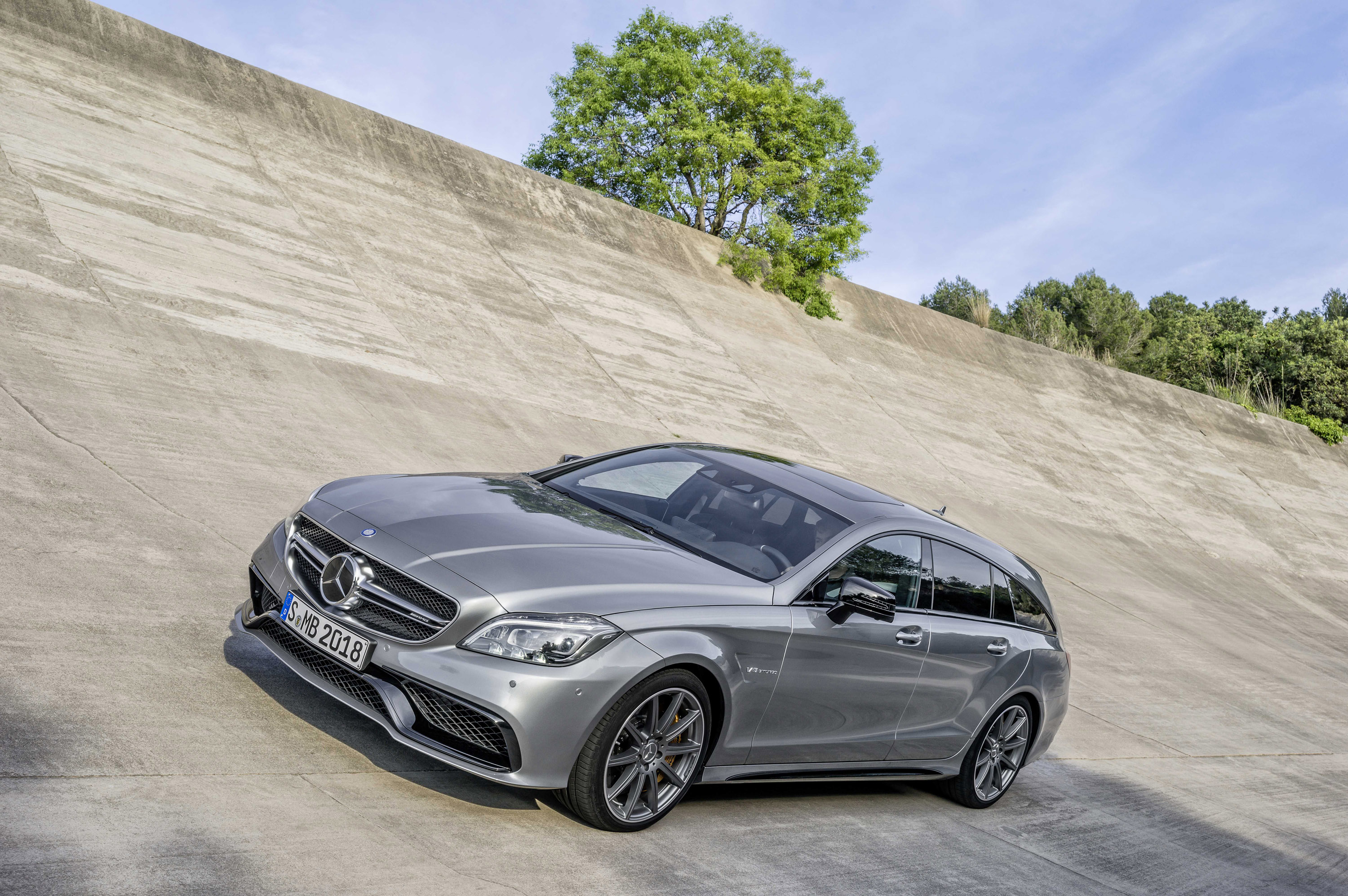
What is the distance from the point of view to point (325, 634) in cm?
399

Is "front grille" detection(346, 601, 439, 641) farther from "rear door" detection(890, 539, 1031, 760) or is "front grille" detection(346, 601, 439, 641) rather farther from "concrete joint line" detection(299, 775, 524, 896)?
"rear door" detection(890, 539, 1031, 760)

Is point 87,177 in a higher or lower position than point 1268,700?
higher

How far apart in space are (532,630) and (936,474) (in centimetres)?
1643

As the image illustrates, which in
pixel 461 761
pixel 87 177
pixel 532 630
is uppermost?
pixel 87 177

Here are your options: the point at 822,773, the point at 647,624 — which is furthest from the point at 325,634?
the point at 822,773

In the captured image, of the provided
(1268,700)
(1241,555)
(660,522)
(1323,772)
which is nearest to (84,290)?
(660,522)

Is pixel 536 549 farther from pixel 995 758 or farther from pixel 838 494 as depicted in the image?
pixel 995 758

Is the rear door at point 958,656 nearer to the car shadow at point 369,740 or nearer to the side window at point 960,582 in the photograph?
the side window at point 960,582

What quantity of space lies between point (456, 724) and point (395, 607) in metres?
0.49

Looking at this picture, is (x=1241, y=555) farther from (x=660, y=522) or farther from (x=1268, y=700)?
(x=660, y=522)

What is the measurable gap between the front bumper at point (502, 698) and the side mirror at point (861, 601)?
111cm

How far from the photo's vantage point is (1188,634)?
A: 1525 centimetres

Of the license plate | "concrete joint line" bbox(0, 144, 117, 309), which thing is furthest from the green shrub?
the license plate

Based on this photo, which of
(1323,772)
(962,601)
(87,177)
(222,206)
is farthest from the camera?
(222,206)
